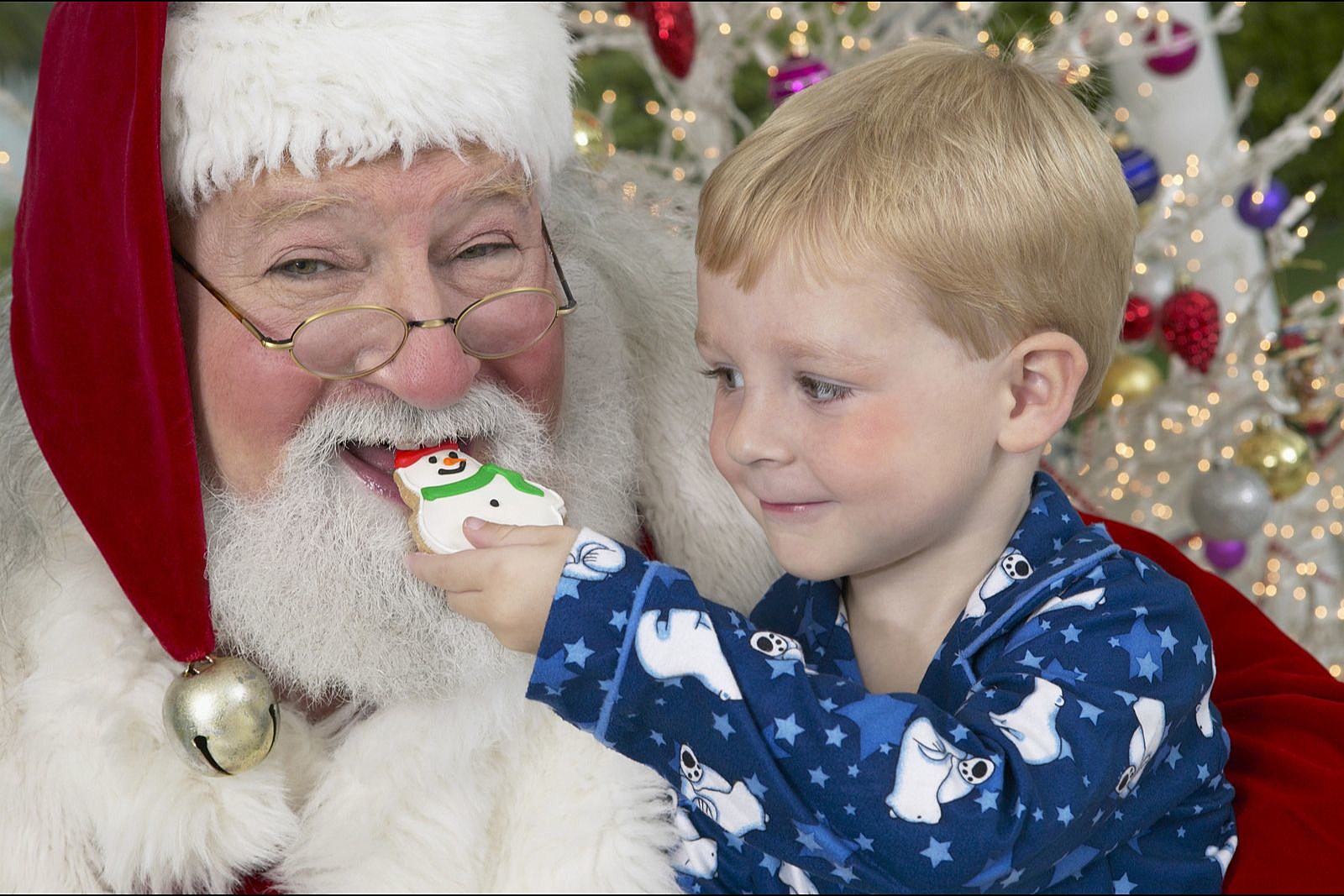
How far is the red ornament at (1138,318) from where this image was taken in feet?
8.82

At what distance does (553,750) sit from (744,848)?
24cm

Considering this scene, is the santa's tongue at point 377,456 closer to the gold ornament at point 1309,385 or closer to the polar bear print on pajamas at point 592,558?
the polar bear print on pajamas at point 592,558

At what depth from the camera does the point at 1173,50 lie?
2.71m

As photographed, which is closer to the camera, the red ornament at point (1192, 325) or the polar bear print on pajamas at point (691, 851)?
the polar bear print on pajamas at point (691, 851)

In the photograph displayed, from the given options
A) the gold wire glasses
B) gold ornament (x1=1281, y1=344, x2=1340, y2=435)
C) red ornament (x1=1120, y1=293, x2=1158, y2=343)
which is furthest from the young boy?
gold ornament (x1=1281, y1=344, x2=1340, y2=435)

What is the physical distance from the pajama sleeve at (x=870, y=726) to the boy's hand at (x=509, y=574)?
0.09ft

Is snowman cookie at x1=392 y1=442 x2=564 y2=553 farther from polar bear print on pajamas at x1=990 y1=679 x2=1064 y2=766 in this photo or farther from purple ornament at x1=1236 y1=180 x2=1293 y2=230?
purple ornament at x1=1236 y1=180 x2=1293 y2=230

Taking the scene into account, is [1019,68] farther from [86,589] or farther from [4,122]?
[4,122]

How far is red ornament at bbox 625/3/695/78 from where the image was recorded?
2268 mm

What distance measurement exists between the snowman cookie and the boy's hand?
0.02 meters

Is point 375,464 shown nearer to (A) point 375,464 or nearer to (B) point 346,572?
(A) point 375,464

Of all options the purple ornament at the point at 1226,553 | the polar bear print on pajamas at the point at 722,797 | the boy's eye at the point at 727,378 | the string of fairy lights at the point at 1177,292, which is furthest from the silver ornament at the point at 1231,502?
the polar bear print on pajamas at the point at 722,797

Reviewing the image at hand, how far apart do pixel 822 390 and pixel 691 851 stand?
0.51 m

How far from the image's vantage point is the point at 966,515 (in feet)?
4.69
